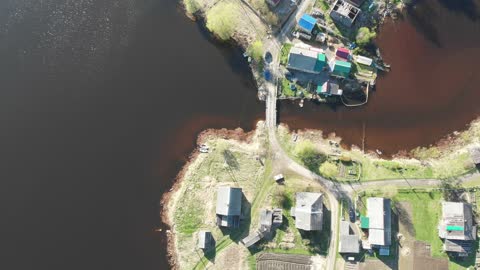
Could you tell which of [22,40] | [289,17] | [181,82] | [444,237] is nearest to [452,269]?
[444,237]

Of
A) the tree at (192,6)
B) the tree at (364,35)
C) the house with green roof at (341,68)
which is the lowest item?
the house with green roof at (341,68)

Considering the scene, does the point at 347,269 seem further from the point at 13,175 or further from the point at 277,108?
the point at 13,175

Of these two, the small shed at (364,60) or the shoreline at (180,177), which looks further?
the shoreline at (180,177)

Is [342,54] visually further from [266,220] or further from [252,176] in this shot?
[266,220]

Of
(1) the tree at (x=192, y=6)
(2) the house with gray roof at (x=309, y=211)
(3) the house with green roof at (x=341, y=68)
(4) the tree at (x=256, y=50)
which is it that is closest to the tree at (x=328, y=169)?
(2) the house with gray roof at (x=309, y=211)

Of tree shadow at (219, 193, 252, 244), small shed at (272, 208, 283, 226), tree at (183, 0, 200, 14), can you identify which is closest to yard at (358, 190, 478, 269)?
small shed at (272, 208, 283, 226)

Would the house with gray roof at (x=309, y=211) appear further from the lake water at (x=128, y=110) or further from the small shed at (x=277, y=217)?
the lake water at (x=128, y=110)
